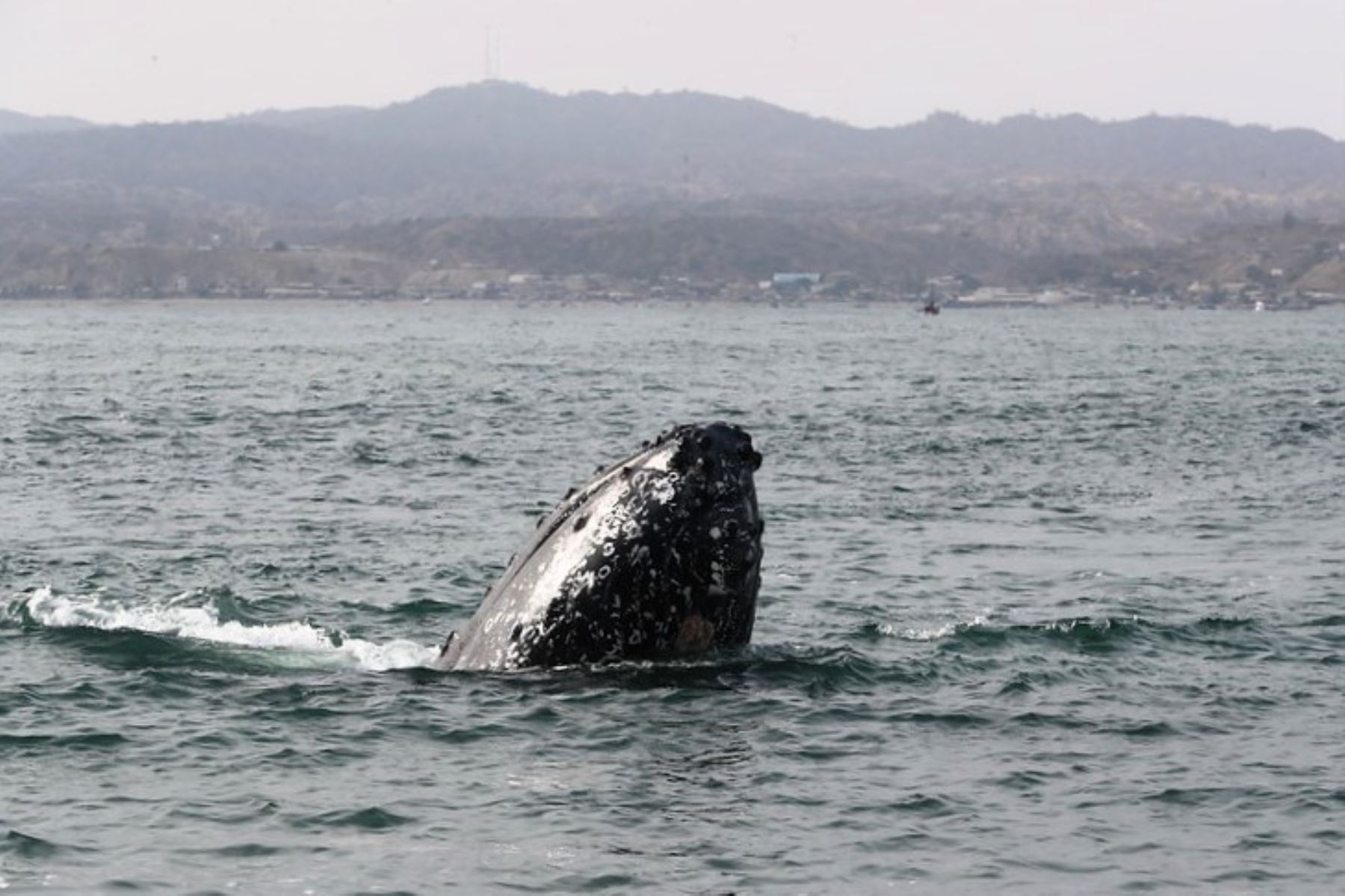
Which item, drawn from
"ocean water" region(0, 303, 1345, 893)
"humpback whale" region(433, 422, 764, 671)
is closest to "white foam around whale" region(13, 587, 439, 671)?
"ocean water" region(0, 303, 1345, 893)

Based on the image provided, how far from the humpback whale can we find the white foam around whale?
265cm

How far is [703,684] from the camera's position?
51.0 ft

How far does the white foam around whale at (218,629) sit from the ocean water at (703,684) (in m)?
0.06

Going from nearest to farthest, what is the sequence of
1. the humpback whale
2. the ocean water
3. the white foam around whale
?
the ocean water
the humpback whale
the white foam around whale

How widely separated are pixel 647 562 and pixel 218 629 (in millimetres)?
6628

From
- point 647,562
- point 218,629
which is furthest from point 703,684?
point 218,629

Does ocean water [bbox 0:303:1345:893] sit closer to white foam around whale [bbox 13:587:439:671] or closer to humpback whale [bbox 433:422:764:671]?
white foam around whale [bbox 13:587:439:671]

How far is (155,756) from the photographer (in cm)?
1455

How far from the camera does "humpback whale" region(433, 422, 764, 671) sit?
1441cm

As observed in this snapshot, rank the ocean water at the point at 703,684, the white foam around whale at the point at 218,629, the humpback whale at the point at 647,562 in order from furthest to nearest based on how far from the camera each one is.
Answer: the white foam around whale at the point at 218,629, the humpback whale at the point at 647,562, the ocean water at the point at 703,684

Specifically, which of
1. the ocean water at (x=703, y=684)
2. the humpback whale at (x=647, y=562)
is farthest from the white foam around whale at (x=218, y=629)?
the humpback whale at (x=647, y=562)

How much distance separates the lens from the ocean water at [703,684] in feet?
41.4

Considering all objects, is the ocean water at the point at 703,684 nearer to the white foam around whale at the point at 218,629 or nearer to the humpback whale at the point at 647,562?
the white foam around whale at the point at 218,629

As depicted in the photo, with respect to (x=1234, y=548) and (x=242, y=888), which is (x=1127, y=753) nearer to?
(x=242, y=888)
